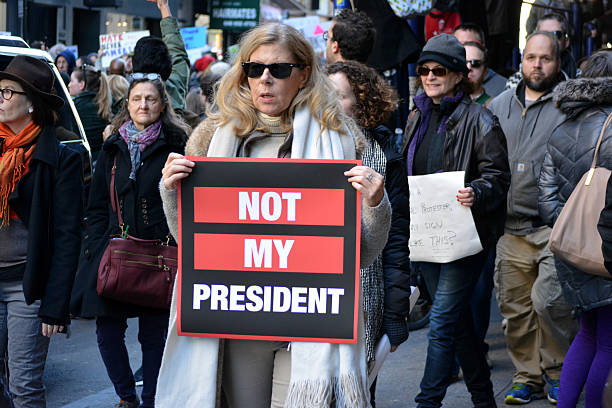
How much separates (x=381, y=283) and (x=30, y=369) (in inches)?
68.1

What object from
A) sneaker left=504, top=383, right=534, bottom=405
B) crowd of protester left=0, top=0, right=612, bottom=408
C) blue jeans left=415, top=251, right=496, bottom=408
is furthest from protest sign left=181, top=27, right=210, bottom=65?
blue jeans left=415, top=251, right=496, bottom=408

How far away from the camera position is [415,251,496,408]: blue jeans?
5250 mm

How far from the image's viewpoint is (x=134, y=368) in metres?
6.95

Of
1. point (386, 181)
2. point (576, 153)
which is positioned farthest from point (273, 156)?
point (576, 153)

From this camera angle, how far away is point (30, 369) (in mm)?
4387

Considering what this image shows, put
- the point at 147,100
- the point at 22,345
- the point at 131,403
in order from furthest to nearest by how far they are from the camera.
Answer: the point at 147,100 → the point at 131,403 → the point at 22,345

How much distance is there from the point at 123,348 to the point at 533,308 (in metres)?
2.72

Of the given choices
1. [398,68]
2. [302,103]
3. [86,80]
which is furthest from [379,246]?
[86,80]

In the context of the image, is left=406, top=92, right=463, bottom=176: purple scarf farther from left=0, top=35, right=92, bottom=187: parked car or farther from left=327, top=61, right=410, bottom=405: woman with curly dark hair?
left=0, top=35, right=92, bottom=187: parked car

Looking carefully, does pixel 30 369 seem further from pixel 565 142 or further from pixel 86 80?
pixel 86 80

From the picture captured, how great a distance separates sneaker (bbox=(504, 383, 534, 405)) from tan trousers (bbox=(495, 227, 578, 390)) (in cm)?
5

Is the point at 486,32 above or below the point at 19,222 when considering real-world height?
above

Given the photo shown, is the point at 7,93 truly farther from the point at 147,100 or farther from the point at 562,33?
the point at 562,33

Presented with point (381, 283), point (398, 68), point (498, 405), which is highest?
point (398, 68)
